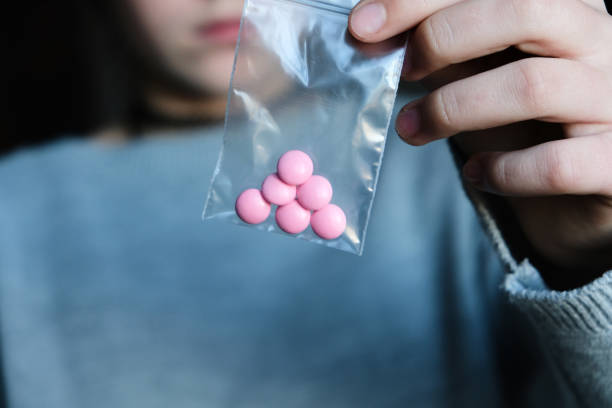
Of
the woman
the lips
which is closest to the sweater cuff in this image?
the woman

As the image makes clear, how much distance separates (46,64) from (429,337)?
123 centimetres

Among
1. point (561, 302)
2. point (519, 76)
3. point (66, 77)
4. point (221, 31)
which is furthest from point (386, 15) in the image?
point (66, 77)

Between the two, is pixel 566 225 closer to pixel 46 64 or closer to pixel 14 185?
pixel 14 185

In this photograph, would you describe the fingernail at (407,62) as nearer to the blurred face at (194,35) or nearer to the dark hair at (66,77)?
the blurred face at (194,35)

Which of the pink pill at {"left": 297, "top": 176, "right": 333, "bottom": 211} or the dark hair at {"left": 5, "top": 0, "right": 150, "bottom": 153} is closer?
the pink pill at {"left": 297, "top": 176, "right": 333, "bottom": 211}

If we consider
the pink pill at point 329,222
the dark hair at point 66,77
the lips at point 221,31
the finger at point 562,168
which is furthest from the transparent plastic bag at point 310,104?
the dark hair at point 66,77

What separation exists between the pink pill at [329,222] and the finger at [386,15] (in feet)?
0.51

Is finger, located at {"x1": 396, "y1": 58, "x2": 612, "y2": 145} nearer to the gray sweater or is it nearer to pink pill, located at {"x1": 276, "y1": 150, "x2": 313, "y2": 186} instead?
pink pill, located at {"x1": 276, "y1": 150, "x2": 313, "y2": 186}

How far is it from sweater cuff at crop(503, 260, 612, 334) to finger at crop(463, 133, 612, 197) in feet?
0.33

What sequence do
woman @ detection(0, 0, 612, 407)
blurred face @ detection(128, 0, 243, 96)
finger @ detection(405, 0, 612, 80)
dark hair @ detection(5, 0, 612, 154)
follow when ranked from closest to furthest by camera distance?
finger @ detection(405, 0, 612, 80)
blurred face @ detection(128, 0, 243, 96)
woman @ detection(0, 0, 612, 407)
dark hair @ detection(5, 0, 612, 154)

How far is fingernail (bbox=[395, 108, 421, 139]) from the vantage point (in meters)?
0.47

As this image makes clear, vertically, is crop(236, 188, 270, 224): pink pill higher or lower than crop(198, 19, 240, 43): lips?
lower

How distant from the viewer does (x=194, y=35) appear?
35.9 inches

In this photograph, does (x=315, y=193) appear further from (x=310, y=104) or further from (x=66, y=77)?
(x=66, y=77)
